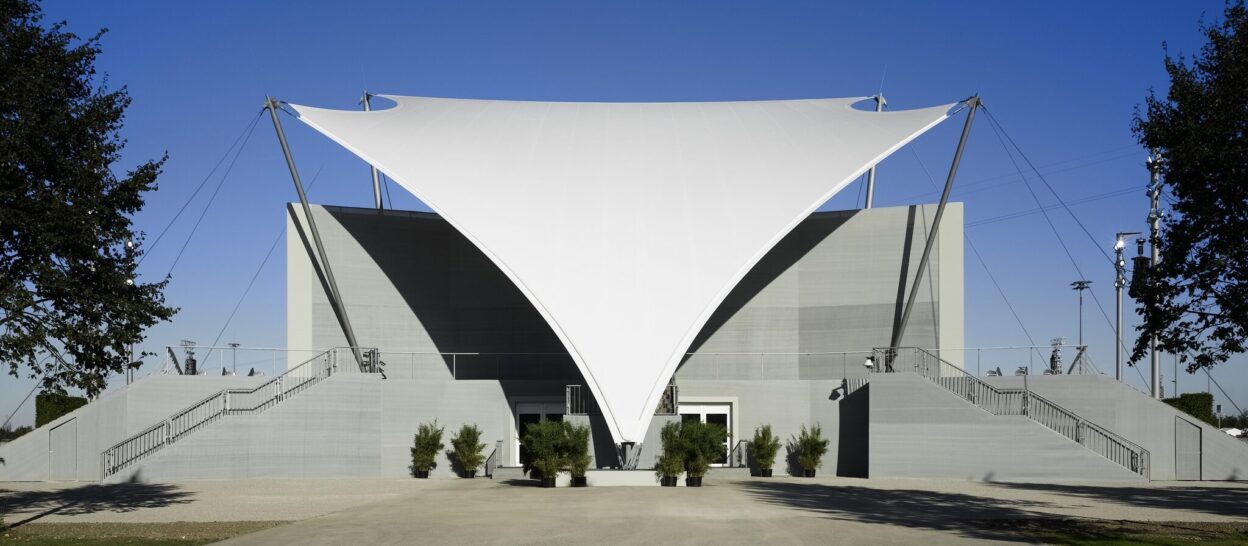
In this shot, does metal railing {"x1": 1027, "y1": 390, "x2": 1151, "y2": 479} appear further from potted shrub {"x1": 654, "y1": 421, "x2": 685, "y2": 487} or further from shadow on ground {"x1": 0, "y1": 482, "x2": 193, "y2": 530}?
shadow on ground {"x1": 0, "y1": 482, "x2": 193, "y2": 530}

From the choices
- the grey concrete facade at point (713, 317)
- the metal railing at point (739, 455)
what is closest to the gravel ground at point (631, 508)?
the metal railing at point (739, 455)

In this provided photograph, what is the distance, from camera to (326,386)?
106ft

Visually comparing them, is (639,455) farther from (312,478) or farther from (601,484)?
(312,478)

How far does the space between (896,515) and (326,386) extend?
707 inches

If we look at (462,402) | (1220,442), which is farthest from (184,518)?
(1220,442)

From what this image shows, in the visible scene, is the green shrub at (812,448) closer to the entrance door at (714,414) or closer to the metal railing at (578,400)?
the entrance door at (714,414)

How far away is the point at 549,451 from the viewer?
1067 inches

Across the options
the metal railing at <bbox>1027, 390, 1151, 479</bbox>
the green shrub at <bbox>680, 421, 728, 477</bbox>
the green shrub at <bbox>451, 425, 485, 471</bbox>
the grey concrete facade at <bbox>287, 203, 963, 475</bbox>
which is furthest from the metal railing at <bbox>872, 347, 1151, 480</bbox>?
the green shrub at <bbox>451, 425, 485, 471</bbox>

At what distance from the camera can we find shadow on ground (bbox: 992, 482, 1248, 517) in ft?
69.6

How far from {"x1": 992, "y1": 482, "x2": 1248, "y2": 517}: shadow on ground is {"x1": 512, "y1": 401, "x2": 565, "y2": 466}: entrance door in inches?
489

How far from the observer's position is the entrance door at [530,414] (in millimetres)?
34406

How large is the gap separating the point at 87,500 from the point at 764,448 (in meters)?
17.4

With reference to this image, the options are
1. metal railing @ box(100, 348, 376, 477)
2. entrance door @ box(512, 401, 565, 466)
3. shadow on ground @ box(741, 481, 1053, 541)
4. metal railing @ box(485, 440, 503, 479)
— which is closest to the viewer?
shadow on ground @ box(741, 481, 1053, 541)

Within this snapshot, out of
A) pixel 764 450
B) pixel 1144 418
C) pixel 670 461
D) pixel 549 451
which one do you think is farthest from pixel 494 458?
pixel 1144 418
